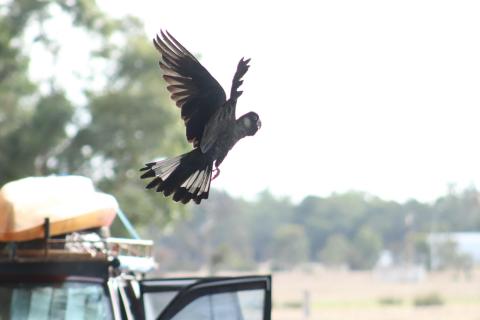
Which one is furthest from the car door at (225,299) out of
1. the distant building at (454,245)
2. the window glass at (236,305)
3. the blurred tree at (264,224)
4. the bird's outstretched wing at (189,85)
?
the distant building at (454,245)

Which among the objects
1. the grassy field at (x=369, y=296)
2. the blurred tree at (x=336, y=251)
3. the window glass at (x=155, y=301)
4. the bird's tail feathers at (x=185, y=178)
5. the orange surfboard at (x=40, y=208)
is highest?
the blurred tree at (x=336, y=251)

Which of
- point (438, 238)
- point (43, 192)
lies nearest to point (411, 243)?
point (438, 238)

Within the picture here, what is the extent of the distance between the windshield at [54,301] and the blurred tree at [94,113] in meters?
27.7

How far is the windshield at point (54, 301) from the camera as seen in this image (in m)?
8.02

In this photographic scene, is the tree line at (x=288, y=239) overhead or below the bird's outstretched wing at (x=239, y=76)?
overhead

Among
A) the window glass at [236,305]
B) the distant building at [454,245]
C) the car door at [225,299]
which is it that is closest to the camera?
the car door at [225,299]

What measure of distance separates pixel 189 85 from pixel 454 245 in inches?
2495

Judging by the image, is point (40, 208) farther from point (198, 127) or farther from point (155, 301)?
point (198, 127)

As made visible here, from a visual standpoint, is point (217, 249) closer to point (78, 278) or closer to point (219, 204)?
point (219, 204)

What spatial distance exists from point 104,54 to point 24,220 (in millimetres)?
40305

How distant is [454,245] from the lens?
66.1m

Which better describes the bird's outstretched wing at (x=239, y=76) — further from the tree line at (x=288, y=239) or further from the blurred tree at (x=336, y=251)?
the blurred tree at (x=336, y=251)

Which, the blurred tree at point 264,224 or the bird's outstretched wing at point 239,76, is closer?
the bird's outstretched wing at point 239,76

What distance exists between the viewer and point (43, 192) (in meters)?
8.41
